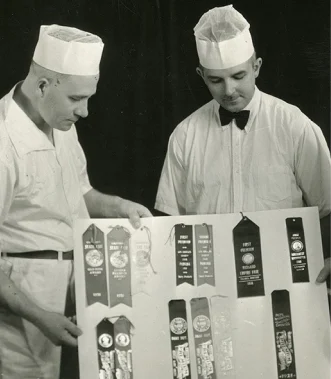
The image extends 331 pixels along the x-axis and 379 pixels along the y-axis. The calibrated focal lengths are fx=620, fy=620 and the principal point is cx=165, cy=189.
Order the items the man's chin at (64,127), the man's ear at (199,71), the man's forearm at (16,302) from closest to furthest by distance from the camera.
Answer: the man's forearm at (16,302) → the man's chin at (64,127) → the man's ear at (199,71)

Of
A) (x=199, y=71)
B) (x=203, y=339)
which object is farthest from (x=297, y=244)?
(x=199, y=71)

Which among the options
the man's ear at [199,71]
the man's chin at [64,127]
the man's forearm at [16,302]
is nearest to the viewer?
the man's forearm at [16,302]

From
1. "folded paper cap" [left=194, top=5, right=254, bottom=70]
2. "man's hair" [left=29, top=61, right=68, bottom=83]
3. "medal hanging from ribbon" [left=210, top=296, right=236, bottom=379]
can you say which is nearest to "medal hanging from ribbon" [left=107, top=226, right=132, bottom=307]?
"medal hanging from ribbon" [left=210, top=296, right=236, bottom=379]

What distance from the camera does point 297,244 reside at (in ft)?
5.74

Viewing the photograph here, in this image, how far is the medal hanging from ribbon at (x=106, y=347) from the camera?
1.70 m

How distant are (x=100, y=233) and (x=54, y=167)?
9.1 inches

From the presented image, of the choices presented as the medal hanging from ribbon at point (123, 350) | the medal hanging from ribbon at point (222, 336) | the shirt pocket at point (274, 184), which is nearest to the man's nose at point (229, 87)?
the shirt pocket at point (274, 184)

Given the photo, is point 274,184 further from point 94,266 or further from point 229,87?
point 94,266

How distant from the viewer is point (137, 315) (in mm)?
1712

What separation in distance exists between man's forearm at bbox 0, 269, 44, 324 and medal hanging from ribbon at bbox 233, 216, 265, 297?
1.84 feet

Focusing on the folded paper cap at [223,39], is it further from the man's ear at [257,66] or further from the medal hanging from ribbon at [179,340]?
the medal hanging from ribbon at [179,340]

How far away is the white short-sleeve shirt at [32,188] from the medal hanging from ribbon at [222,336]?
0.45 meters

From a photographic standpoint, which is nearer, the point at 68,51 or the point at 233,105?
the point at 68,51

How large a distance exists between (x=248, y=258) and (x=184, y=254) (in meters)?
0.18
